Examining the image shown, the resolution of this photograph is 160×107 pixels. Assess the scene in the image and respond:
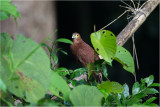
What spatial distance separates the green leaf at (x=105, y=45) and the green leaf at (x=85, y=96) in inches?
6.8

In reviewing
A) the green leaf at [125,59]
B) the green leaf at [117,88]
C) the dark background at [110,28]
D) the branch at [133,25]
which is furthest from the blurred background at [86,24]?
the green leaf at [117,88]

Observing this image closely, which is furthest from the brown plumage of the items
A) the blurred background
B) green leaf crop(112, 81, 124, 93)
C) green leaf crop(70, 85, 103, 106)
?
green leaf crop(70, 85, 103, 106)

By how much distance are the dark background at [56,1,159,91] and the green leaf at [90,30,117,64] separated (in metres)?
3.59

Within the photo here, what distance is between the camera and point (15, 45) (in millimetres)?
745

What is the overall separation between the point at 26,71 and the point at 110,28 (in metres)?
4.19

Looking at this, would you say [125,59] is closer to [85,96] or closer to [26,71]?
[85,96]

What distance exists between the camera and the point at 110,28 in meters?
4.84

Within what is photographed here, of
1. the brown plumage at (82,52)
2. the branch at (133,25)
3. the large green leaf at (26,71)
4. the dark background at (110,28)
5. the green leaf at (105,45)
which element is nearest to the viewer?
the large green leaf at (26,71)

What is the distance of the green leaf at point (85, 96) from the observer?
2.44ft

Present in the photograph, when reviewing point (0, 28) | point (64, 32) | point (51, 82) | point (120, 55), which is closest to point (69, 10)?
point (64, 32)

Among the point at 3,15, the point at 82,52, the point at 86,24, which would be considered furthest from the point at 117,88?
the point at 86,24

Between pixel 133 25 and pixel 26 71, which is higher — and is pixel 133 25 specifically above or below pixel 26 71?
above

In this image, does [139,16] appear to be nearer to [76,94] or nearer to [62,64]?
[76,94]

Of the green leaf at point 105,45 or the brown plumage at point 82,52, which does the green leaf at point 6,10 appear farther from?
the brown plumage at point 82,52
